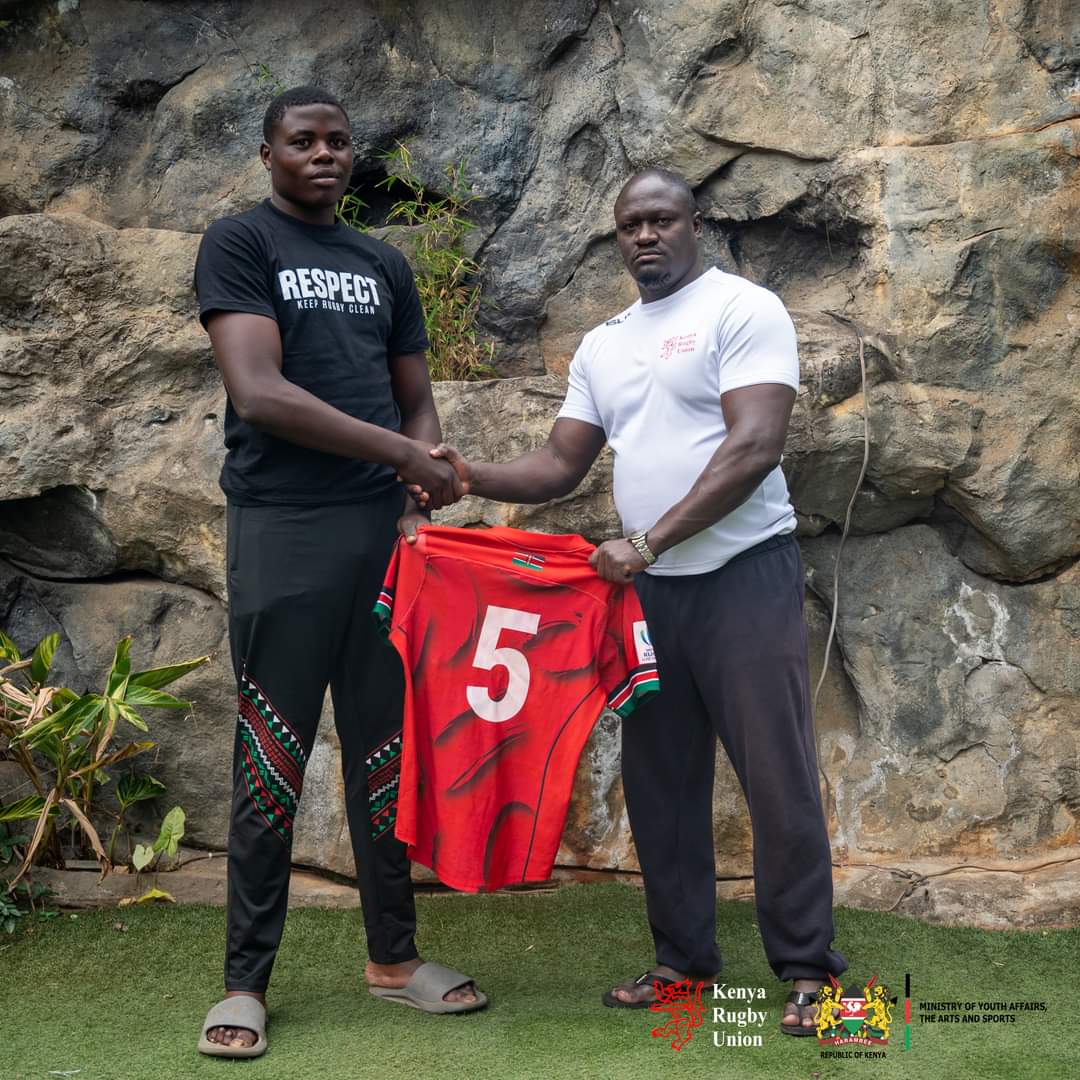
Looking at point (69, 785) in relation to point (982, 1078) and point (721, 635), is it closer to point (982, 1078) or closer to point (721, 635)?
point (721, 635)

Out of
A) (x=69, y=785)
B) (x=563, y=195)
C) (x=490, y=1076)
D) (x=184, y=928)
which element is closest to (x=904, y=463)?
(x=563, y=195)

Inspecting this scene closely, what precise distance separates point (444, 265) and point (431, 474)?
203 cm

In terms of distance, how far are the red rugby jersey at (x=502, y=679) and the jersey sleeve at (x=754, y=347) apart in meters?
0.58

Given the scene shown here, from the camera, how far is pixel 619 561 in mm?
3057

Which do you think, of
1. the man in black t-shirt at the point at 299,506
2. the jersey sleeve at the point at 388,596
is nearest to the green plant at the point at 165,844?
the man in black t-shirt at the point at 299,506

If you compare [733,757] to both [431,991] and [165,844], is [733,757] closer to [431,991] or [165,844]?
[431,991]

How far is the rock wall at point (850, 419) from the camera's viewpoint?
14.1 ft

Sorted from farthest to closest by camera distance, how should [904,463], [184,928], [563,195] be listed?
[563,195], [904,463], [184,928]

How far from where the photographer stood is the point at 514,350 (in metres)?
5.22

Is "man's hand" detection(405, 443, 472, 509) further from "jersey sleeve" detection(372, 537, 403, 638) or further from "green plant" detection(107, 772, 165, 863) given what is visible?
"green plant" detection(107, 772, 165, 863)

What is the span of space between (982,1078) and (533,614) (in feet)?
4.84

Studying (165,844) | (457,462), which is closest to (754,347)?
(457,462)

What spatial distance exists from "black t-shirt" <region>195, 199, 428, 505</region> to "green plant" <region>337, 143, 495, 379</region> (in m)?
1.71

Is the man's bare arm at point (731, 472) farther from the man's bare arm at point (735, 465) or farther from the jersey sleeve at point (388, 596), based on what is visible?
the jersey sleeve at point (388, 596)
